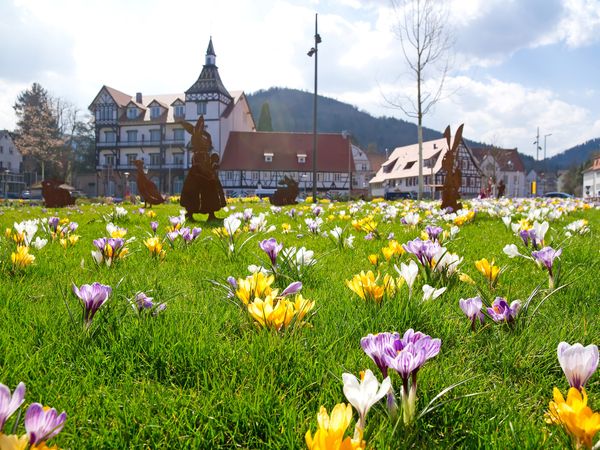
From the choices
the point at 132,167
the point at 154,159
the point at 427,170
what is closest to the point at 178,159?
the point at 154,159

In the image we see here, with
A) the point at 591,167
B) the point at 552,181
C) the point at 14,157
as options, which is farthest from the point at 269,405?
the point at 552,181

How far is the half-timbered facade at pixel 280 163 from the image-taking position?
2173 inches

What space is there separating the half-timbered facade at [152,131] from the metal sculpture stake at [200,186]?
50.3 meters

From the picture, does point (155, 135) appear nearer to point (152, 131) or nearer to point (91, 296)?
point (152, 131)

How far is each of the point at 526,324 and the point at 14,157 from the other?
92953 millimetres

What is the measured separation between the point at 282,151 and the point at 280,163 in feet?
6.29

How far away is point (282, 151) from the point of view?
5681cm

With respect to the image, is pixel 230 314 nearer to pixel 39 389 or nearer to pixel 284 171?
pixel 39 389

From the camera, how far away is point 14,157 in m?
78.8

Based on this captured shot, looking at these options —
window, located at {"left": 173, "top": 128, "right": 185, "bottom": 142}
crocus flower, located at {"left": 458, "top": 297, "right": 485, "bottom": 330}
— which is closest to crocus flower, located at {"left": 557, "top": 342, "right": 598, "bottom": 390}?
crocus flower, located at {"left": 458, "top": 297, "right": 485, "bottom": 330}

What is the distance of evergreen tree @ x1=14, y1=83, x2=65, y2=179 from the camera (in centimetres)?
5991

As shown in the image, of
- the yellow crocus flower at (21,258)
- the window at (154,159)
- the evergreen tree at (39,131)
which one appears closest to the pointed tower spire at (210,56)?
the window at (154,159)

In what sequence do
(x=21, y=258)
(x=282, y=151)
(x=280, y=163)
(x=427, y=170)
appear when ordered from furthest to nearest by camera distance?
(x=427, y=170) < (x=282, y=151) < (x=280, y=163) < (x=21, y=258)

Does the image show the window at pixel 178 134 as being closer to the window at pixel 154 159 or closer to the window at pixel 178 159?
the window at pixel 178 159
